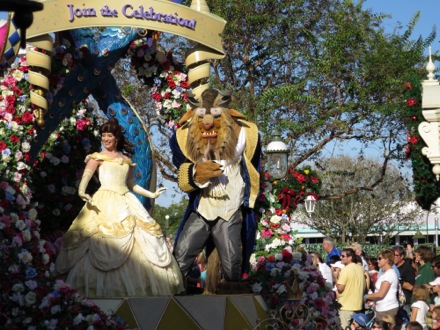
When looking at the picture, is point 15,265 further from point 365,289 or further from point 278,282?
point 365,289

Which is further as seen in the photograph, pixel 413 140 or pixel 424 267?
pixel 413 140

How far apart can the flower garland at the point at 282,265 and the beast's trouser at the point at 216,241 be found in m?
0.61

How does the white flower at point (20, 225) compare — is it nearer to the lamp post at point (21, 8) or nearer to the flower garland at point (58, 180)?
the lamp post at point (21, 8)

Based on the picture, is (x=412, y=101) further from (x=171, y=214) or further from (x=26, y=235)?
(x=171, y=214)

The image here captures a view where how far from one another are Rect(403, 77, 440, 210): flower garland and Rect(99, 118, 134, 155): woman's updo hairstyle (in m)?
6.26

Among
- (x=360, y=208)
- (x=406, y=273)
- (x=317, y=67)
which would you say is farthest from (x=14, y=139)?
(x=360, y=208)

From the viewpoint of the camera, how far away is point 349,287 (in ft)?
40.7

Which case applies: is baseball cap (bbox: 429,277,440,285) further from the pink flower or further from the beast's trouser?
the beast's trouser

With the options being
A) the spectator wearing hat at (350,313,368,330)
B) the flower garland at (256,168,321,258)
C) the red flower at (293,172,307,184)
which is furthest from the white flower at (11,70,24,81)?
the spectator wearing hat at (350,313,368,330)

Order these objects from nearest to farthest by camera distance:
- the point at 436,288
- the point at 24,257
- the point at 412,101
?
the point at 24,257 → the point at 436,288 → the point at 412,101

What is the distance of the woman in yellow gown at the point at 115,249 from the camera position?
27.0 ft

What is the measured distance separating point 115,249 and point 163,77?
2.82 metres

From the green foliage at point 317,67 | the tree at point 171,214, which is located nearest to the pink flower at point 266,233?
the green foliage at point 317,67

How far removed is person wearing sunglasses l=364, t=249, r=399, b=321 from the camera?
1200 centimetres
